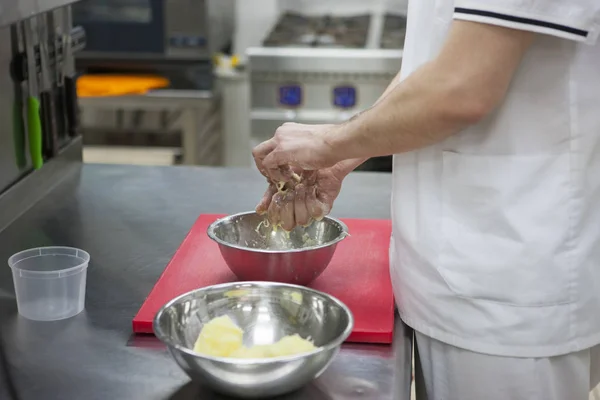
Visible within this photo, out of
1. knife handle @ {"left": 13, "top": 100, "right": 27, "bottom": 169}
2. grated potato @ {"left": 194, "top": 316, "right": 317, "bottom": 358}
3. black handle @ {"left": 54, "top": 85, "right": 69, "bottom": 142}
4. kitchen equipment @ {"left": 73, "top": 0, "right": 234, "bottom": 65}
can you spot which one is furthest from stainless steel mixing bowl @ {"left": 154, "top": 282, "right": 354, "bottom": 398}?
kitchen equipment @ {"left": 73, "top": 0, "right": 234, "bottom": 65}

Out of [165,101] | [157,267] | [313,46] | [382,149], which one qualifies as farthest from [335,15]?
[382,149]

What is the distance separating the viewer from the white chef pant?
1.21 m

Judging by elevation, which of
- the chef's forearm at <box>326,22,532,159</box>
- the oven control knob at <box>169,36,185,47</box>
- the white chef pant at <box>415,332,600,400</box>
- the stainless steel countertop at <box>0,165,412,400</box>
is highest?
the chef's forearm at <box>326,22,532,159</box>

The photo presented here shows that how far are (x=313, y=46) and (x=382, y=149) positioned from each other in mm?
2012

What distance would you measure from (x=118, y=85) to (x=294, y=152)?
1.94 m

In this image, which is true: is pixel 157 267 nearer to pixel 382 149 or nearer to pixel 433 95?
pixel 382 149

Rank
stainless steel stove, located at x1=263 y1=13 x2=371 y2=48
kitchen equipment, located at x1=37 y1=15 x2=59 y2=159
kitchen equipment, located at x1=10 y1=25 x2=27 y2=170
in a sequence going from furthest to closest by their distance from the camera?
stainless steel stove, located at x1=263 y1=13 x2=371 y2=48 → kitchen equipment, located at x1=37 y1=15 x2=59 y2=159 → kitchen equipment, located at x1=10 y1=25 x2=27 y2=170

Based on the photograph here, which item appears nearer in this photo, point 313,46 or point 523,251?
point 523,251

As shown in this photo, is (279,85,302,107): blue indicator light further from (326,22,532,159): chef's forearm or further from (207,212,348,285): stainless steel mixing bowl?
Result: (326,22,532,159): chef's forearm

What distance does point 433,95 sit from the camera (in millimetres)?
1085

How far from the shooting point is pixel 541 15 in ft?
3.38

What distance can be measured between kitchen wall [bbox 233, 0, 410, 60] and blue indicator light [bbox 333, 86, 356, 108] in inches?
26.7

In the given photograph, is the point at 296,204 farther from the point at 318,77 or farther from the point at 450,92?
the point at 318,77

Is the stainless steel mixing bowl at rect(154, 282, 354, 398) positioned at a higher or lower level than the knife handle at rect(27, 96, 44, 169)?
lower
